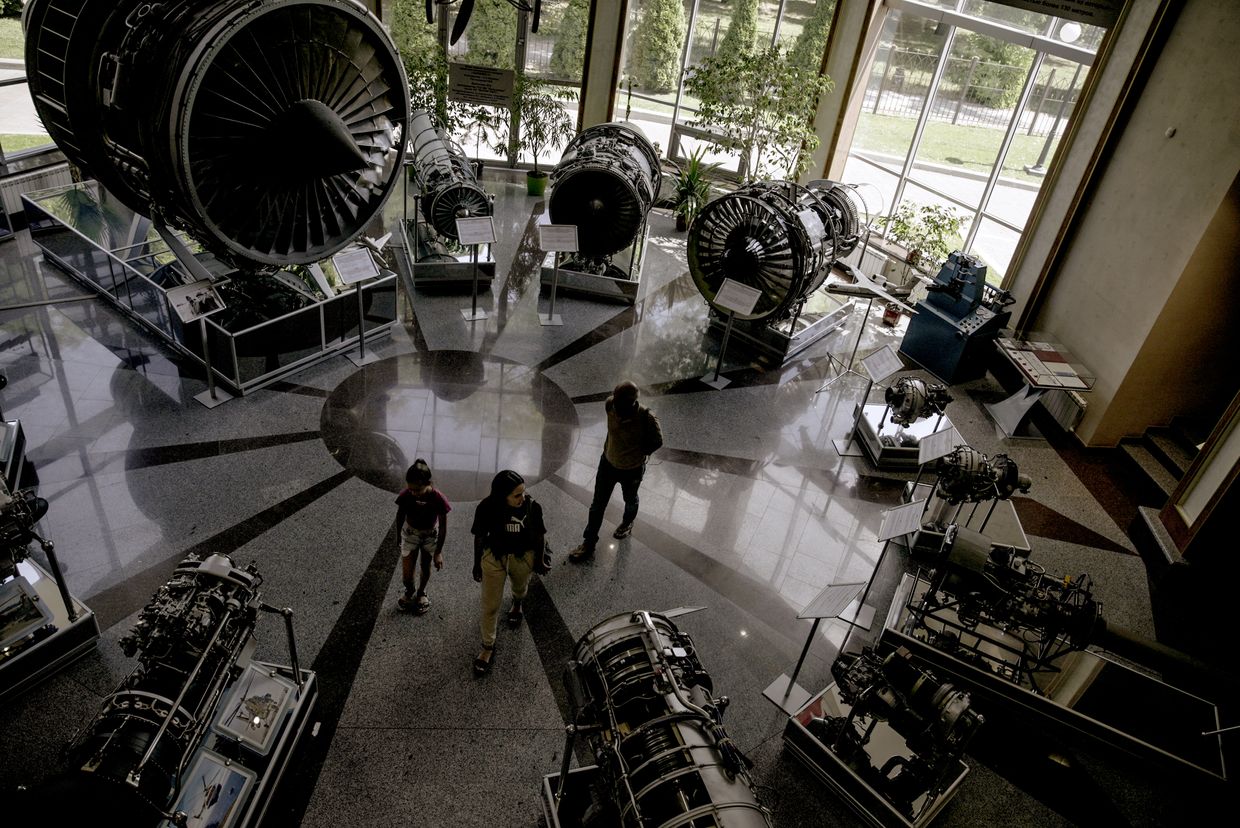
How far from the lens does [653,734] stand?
3.77 metres

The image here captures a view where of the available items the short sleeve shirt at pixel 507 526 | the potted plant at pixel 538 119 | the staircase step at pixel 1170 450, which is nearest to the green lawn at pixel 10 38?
the potted plant at pixel 538 119

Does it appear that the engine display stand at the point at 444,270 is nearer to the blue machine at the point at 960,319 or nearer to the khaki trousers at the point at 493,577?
the khaki trousers at the point at 493,577

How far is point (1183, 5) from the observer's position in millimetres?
8156

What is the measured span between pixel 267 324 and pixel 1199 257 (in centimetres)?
1021

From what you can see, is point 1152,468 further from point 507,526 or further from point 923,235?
point 507,526

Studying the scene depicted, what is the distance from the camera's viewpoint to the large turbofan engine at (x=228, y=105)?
5.01m

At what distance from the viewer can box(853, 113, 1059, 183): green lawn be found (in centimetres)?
1136

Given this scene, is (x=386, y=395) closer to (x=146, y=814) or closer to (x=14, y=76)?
(x=146, y=814)

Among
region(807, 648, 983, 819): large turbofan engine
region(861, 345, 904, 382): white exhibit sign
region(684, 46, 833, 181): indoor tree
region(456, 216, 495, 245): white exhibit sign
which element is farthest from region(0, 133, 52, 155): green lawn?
region(807, 648, 983, 819): large turbofan engine

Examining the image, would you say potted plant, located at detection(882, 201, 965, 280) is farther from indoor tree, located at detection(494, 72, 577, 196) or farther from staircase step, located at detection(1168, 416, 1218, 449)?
indoor tree, located at detection(494, 72, 577, 196)

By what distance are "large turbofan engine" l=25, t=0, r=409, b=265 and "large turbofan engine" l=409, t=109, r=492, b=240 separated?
11.6 feet

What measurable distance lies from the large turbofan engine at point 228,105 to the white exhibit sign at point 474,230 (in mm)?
2591

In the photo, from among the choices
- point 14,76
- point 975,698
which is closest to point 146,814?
point 975,698

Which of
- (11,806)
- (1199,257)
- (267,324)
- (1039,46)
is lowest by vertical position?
(267,324)
